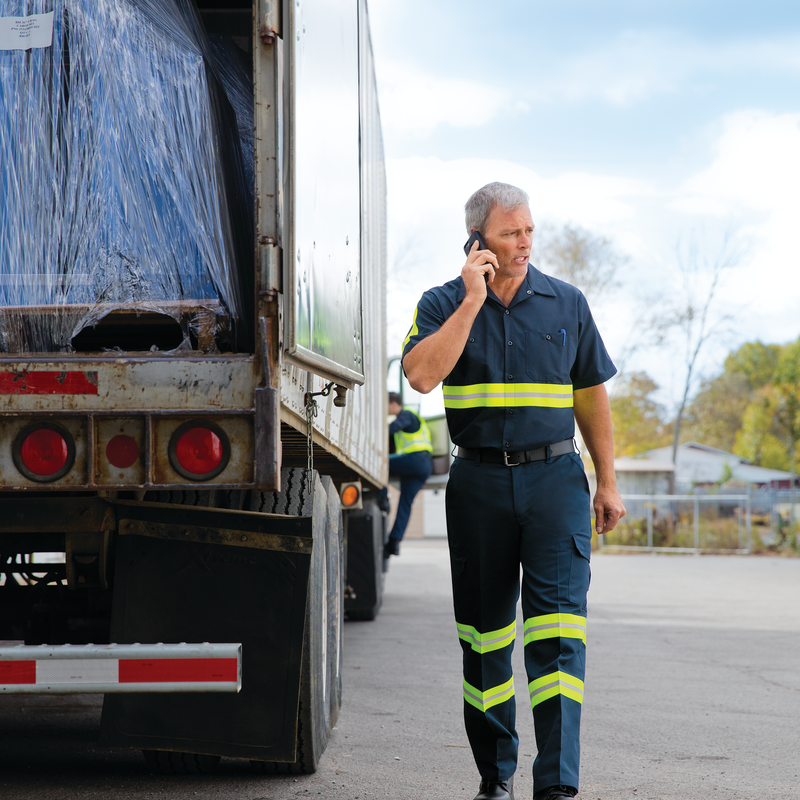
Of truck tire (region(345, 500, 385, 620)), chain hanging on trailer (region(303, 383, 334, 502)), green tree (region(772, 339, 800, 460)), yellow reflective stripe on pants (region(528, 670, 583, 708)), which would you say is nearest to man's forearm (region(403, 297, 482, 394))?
chain hanging on trailer (region(303, 383, 334, 502))

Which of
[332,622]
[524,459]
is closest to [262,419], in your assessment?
[524,459]

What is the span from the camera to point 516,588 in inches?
126

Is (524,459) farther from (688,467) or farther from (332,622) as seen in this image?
(688,467)

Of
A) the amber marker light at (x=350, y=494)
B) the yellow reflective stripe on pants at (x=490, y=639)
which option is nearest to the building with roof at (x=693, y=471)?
the amber marker light at (x=350, y=494)

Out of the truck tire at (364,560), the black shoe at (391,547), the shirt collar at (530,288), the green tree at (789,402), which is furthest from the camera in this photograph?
the green tree at (789,402)

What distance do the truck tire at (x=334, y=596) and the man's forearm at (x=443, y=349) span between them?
117cm

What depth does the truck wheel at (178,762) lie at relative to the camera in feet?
12.1

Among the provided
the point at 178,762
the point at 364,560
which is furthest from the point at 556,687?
the point at 364,560

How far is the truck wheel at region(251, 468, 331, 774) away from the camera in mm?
3521

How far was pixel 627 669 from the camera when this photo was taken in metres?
6.62

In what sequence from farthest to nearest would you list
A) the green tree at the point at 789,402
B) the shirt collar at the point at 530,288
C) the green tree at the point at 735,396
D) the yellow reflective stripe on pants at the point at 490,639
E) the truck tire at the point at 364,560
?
the green tree at the point at 735,396 < the green tree at the point at 789,402 < the truck tire at the point at 364,560 < the shirt collar at the point at 530,288 < the yellow reflective stripe on pants at the point at 490,639

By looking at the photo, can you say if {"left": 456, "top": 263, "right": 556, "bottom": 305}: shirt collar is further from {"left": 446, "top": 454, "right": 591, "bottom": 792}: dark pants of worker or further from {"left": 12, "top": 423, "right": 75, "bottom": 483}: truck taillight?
{"left": 12, "top": 423, "right": 75, "bottom": 483}: truck taillight

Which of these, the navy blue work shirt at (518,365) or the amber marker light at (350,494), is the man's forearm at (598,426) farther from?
the amber marker light at (350,494)

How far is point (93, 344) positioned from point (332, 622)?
154 cm
